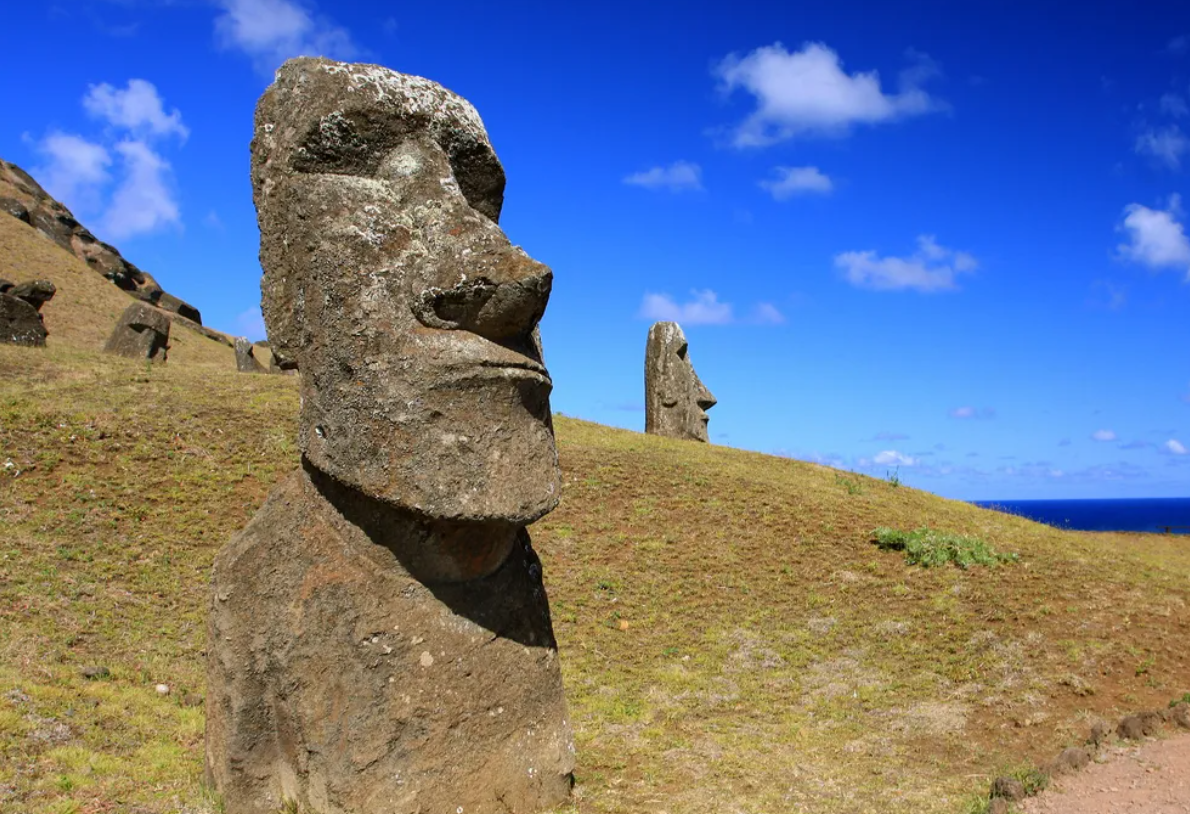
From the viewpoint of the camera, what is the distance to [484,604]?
508 cm

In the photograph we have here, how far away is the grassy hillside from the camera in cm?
636

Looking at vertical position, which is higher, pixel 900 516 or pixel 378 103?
pixel 378 103

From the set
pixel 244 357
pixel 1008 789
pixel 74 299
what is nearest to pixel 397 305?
pixel 1008 789

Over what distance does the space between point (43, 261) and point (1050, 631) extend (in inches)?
1593

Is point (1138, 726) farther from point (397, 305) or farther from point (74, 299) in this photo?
point (74, 299)

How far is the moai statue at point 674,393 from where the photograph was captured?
22.7m

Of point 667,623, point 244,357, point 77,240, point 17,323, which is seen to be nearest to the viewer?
point 667,623

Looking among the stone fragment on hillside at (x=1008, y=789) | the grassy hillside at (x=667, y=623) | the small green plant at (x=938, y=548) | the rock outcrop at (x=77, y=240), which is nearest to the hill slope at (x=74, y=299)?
the rock outcrop at (x=77, y=240)

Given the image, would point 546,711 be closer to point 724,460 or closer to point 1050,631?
point 1050,631

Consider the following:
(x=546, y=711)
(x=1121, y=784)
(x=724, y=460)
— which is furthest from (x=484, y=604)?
(x=724, y=460)

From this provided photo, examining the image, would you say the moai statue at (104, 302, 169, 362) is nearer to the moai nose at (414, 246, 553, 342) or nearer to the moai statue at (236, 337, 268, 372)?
the moai statue at (236, 337, 268, 372)

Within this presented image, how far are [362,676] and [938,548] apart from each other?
10.2 meters

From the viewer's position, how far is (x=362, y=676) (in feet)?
15.4

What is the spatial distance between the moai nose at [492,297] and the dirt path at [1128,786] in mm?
4212
